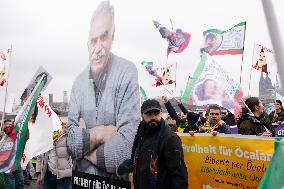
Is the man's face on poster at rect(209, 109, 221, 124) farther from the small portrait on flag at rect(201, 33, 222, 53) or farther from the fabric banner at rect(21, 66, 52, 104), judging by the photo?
the small portrait on flag at rect(201, 33, 222, 53)

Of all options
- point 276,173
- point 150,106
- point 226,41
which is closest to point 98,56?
point 150,106

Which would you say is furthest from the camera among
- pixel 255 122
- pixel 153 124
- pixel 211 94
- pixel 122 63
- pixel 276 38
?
pixel 211 94

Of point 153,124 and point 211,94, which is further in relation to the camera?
point 211,94

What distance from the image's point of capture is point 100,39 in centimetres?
492

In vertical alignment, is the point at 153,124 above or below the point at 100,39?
below

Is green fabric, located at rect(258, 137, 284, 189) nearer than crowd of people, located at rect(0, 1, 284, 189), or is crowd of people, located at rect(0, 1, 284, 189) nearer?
green fabric, located at rect(258, 137, 284, 189)

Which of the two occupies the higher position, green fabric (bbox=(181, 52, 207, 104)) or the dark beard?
green fabric (bbox=(181, 52, 207, 104))

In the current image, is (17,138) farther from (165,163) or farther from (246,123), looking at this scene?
(246,123)

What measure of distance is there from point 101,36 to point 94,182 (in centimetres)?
166

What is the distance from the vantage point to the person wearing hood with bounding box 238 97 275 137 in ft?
16.5

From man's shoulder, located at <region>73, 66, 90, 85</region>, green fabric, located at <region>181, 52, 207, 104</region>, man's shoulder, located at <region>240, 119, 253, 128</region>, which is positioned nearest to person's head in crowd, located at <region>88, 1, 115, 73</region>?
man's shoulder, located at <region>73, 66, 90, 85</region>

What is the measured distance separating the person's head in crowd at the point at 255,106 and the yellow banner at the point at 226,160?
86 cm

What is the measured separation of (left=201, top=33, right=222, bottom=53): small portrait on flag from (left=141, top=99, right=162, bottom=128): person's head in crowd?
14.1 ft

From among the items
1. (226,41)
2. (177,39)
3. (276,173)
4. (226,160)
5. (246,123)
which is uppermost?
(177,39)
